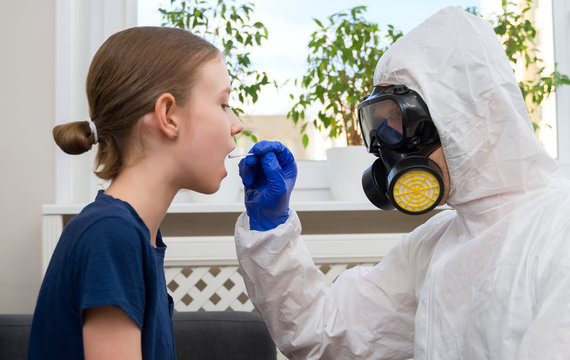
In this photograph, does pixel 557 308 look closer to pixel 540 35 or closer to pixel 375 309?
pixel 375 309

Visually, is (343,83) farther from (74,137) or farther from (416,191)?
(74,137)

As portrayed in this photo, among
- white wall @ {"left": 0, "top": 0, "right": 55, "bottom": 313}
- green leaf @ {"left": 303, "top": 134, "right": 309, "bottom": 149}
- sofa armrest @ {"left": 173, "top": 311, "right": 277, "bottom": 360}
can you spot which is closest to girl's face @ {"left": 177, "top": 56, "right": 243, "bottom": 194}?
sofa armrest @ {"left": 173, "top": 311, "right": 277, "bottom": 360}

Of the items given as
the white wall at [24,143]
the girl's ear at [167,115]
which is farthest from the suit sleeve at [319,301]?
the white wall at [24,143]

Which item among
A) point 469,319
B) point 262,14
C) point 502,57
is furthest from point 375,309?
point 262,14

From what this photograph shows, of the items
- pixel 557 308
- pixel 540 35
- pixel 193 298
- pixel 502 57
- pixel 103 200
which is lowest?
pixel 193 298

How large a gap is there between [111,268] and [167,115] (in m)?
0.30

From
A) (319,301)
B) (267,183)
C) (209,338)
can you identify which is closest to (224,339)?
(209,338)

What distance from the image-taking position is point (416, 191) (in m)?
1.02

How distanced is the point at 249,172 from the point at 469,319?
1.78 feet

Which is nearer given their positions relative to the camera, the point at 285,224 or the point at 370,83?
the point at 285,224

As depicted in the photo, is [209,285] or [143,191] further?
[209,285]

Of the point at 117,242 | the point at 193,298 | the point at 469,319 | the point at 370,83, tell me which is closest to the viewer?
the point at 117,242

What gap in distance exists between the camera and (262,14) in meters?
2.23

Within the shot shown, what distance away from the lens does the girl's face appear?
973 millimetres
